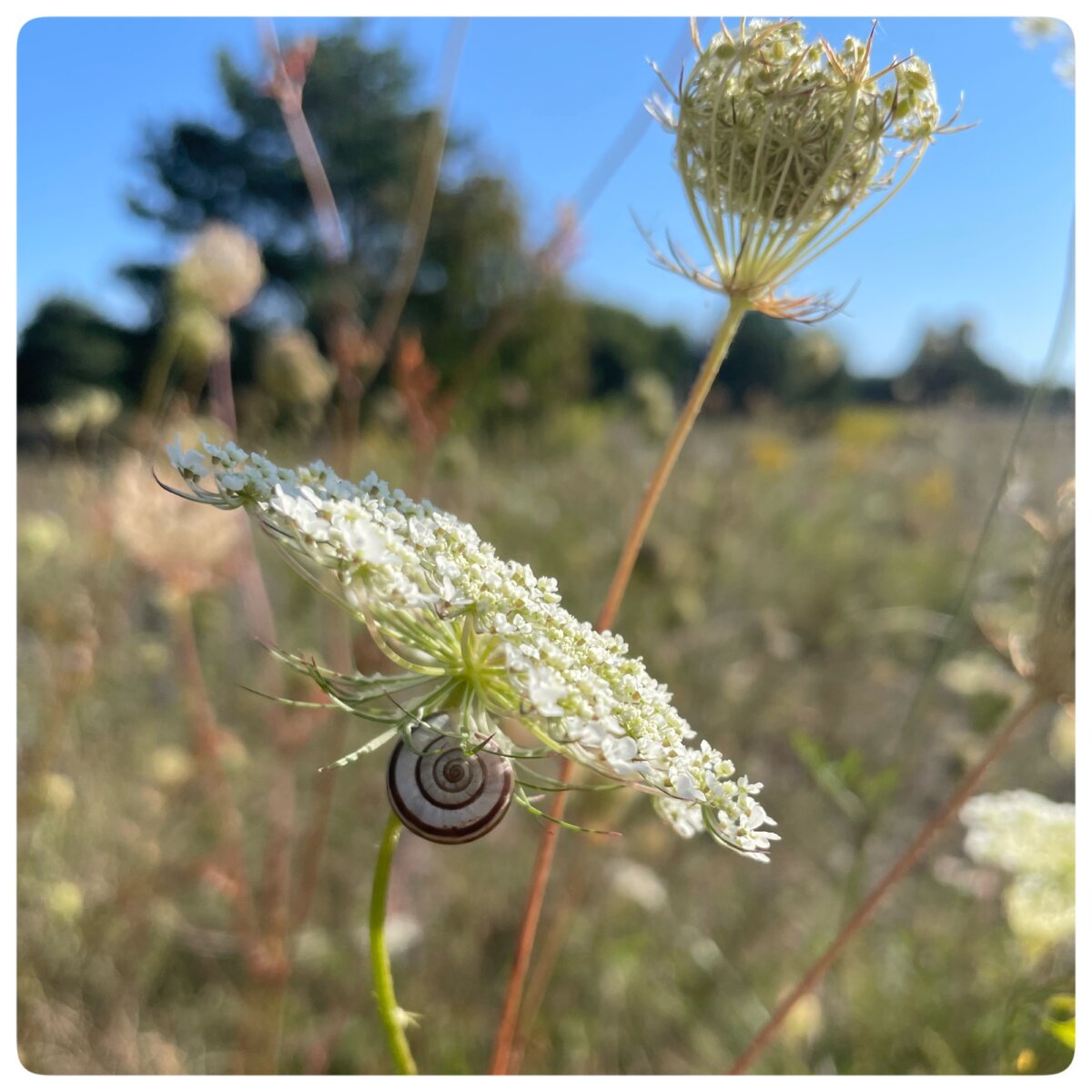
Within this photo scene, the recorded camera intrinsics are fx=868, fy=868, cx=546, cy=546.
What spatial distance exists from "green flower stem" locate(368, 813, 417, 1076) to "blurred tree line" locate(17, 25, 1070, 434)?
0.98 m

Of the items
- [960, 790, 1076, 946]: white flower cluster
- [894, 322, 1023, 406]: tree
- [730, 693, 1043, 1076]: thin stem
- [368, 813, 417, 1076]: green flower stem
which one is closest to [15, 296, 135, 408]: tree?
[368, 813, 417, 1076]: green flower stem

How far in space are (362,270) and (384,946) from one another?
3.73 metres

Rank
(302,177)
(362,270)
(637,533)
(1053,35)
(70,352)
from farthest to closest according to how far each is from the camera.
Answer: (362,270)
(302,177)
(70,352)
(1053,35)
(637,533)

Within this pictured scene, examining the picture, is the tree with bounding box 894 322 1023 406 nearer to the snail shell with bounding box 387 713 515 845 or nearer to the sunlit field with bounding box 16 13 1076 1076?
the sunlit field with bounding box 16 13 1076 1076

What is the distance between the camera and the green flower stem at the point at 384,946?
553 mm

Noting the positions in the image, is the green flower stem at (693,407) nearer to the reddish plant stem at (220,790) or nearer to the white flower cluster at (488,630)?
the white flower cluster at (488,630)

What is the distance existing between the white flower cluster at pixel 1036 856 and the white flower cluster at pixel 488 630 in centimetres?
71

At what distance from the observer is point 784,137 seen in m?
0.63

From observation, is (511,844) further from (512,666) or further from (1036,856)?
(512,666)

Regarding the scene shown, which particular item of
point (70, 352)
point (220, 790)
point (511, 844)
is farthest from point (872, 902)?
point (70, 352)

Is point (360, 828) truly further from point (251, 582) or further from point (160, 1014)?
point (251, 582)

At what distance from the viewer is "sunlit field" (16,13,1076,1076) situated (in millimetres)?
600

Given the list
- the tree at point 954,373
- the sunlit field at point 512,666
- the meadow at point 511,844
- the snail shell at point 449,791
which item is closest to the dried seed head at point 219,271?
the sunlit field at point 512,666

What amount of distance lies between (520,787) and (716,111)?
0.49 m
